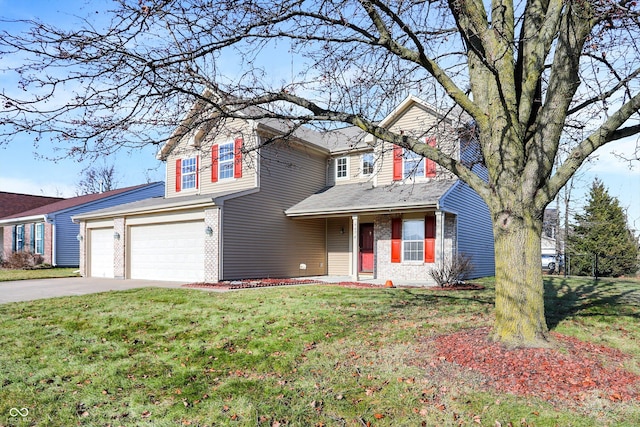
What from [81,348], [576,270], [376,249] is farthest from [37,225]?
[576,270]

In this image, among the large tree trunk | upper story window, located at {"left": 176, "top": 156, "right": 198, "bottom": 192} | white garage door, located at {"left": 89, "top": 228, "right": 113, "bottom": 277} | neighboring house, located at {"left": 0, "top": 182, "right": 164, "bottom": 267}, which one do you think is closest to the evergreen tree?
upper story window, located at {"left": 176, "top": 156, "right": 198, "bottom": 192}

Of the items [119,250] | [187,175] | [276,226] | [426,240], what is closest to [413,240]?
[426,240]

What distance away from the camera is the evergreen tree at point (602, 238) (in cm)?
2211

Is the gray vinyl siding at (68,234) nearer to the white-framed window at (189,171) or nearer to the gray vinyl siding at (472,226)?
the white-framed window at (189,171)

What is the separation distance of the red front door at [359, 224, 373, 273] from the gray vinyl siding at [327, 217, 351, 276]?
76cm

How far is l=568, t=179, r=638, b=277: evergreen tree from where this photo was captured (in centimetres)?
2211

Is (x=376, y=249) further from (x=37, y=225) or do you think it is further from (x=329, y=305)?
(x=37, y=225)

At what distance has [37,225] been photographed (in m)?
25.6

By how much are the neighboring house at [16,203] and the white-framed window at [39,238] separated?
6.59 m

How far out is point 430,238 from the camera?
14.5 meters

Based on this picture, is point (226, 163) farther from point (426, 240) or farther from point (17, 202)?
point (17, 202)

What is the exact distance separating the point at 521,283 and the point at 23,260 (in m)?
26.0

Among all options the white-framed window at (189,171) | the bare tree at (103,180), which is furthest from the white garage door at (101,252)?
the bare tree at (103,180)

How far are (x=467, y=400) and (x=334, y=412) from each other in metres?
1.26
